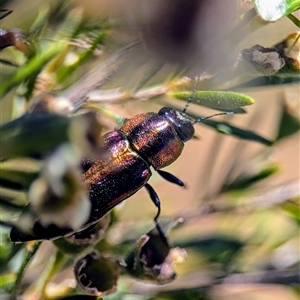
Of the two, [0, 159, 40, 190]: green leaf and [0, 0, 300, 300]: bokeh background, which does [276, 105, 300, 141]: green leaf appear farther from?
[0, 159, 40, 190]: green leaf

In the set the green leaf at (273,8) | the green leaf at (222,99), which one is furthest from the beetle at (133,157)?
the green leaf at (273,8)

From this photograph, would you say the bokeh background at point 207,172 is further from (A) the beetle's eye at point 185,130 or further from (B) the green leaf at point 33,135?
(B) the green leaf at point 33,135

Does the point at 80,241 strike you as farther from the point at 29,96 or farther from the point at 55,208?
the point at 55,208

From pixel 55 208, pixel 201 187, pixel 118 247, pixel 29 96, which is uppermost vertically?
pixel 55 208

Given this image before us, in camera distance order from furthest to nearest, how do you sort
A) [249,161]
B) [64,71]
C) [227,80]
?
1. [249,161]
2. [64,71]
3. [227,80]

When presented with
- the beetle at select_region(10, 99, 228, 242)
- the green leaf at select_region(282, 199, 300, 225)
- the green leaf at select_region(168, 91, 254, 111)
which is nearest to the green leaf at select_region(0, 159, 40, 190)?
the beetle at select_region(10, 99, 228, 242)

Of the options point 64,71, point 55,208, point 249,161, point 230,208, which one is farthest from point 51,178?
point 249,161

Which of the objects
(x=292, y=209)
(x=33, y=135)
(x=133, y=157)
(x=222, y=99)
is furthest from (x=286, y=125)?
(x=33, y=135)
